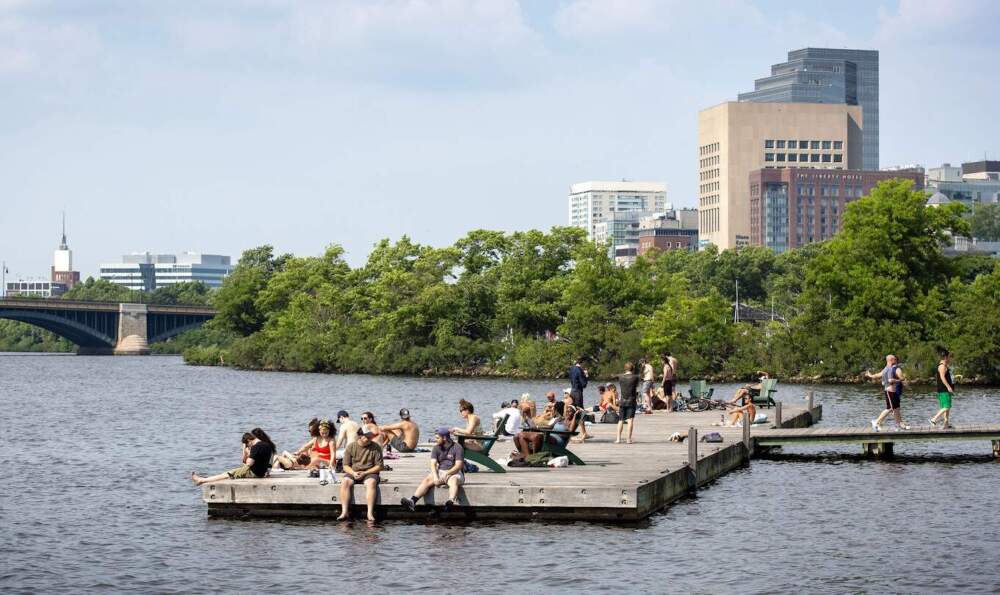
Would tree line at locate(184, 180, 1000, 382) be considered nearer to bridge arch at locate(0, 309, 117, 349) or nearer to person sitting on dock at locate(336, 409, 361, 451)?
bridge arch at locate(0, 309, 117, 349)

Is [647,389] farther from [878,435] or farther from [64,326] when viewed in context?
[64,326]

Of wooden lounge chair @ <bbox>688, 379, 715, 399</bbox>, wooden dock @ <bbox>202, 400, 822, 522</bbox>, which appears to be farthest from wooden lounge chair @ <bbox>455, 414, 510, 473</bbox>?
wooden lounge chair @ <bbox>688, 379, 715, 399</bbox>

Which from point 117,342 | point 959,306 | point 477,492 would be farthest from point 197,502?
point 117,342

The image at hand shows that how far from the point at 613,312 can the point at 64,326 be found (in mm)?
92966

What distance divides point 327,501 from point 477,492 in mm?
3198

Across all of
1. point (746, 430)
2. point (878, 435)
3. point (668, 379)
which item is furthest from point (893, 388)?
point (668, 379)

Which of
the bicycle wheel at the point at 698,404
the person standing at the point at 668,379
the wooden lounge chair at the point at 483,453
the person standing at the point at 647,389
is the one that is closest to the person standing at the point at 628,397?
the wooden lounge chair at the point at 483,453

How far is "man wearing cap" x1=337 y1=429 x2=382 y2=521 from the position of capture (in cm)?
3009

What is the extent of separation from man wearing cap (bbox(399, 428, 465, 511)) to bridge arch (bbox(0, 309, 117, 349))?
144439mm

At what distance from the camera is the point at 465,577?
1000 inches

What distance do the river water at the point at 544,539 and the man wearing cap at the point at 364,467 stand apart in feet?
2.00

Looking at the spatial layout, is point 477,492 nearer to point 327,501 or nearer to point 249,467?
point 327,501

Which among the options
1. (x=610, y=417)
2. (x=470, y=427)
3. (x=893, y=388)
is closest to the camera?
(x=470, y=427)

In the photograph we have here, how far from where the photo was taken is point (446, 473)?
98.4ft
